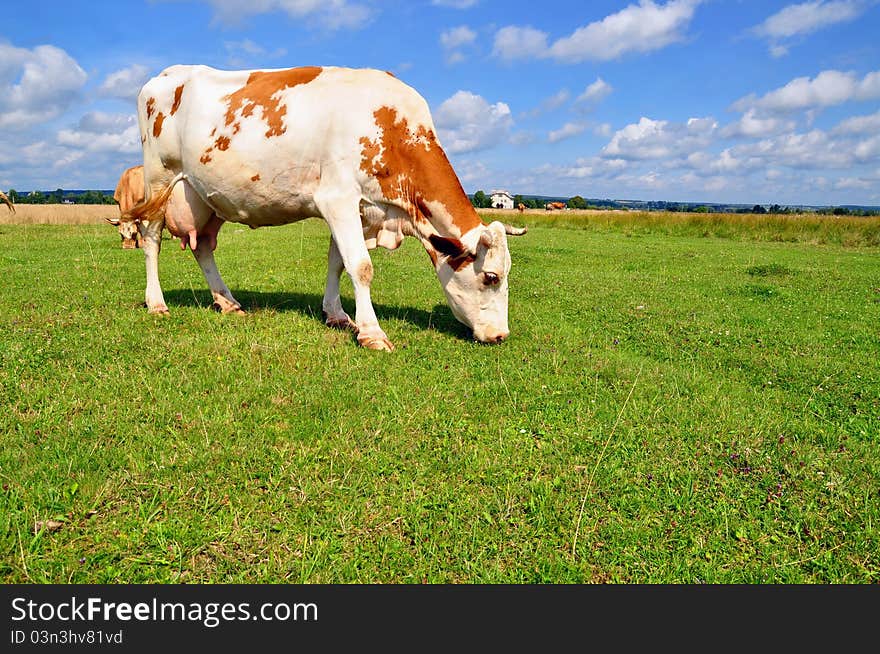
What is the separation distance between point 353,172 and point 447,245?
4.27 feet

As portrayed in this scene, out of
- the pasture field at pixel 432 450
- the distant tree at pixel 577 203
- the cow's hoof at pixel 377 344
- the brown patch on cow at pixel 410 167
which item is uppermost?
the distant tree at pixel 577 203

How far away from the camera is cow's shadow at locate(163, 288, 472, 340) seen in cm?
741

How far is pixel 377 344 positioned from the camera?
20.1 ft

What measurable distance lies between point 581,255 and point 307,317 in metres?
11.8

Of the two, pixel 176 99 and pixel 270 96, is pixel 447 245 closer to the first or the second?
pixel 270 96

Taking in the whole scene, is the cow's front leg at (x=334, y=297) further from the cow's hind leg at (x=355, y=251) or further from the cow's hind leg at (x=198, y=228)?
the cow's hind leg at (x=198, y=228)

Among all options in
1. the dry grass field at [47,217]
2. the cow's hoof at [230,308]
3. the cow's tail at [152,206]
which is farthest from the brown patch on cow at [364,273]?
the dry grass field at [47,217]

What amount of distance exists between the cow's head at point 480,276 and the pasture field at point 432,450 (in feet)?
1.08

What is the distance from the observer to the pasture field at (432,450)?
9.64ft

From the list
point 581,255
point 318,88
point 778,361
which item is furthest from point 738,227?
point 318,88

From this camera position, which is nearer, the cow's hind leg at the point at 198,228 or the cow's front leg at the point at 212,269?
the cow's hind leg at the point at 198,228

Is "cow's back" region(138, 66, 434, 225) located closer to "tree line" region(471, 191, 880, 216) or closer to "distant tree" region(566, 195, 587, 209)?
"tree line" region(471, 191, 880, 216)

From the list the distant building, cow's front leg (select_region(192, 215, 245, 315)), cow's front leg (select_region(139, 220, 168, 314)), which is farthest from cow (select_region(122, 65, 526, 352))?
the distant building

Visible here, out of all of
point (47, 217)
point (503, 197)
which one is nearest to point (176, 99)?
point (47, 217)
